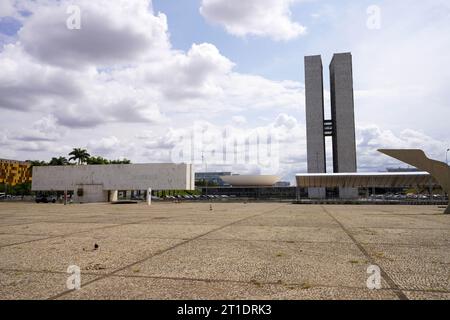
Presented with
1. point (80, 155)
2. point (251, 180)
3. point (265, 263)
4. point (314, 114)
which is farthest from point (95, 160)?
point (265, 263)

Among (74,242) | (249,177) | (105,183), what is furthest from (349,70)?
(74,242)

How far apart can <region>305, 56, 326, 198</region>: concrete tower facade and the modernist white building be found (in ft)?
190

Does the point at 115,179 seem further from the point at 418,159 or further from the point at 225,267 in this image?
the point at 225,267

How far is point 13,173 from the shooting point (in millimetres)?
100500

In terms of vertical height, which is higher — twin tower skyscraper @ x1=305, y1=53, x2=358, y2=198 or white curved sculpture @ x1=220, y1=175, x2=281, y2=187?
twin tower skyscraper @ x1=305, y1=53, x2=358, y2=198

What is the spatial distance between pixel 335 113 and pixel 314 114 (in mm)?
7020

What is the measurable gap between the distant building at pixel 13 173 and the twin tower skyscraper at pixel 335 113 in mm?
86598

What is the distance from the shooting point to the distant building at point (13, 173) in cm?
9594

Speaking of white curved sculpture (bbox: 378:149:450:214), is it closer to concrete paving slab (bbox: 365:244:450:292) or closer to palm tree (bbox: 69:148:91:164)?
concrete paving slab (bbox: 365:244:450:292)

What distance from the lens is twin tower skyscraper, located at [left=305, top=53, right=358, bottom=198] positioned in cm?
11262

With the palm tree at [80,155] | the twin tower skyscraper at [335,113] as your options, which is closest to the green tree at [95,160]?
the palm tree at [80,155]

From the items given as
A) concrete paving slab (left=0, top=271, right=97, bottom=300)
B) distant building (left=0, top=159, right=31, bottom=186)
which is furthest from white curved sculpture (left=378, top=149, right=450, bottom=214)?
distant building (left=0, top=159, right=31, bottom=186)
